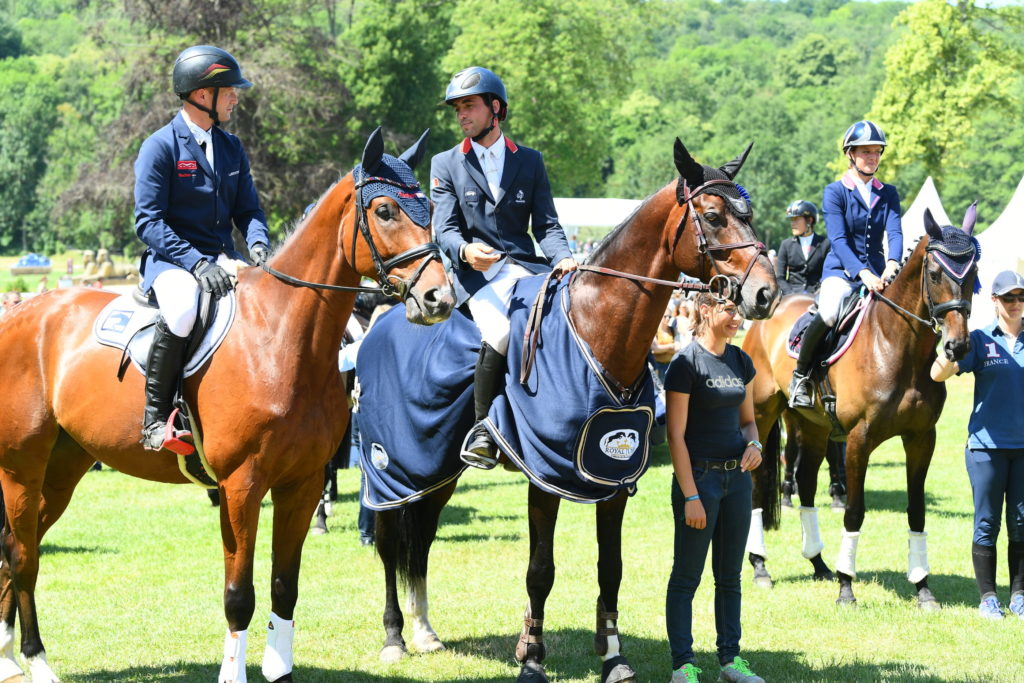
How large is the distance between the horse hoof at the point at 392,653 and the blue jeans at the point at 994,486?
4.35 metres

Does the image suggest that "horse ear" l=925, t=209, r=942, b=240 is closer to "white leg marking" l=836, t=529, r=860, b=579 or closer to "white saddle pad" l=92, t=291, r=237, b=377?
"white leg marking" l=836, t=529, r=860, b=579

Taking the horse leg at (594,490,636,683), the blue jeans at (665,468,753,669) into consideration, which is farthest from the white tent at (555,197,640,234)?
the blue jeans at (665,468,753,669)

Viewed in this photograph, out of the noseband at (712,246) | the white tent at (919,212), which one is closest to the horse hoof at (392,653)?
the noseband at (712,246)

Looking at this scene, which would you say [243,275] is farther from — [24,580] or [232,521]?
[24,580]

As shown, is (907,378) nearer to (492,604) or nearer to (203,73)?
(492,604)

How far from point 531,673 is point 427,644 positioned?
119cm

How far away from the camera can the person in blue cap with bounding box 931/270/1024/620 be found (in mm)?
8086

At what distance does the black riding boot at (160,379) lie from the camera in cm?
573

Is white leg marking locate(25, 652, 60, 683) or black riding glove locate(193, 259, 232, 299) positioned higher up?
black riding glove locate(193, 259, 232, 299)

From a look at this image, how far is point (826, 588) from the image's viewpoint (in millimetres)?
9367

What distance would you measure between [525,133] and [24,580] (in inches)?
1650

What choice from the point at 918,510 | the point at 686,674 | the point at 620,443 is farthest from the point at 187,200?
the point at 918,510

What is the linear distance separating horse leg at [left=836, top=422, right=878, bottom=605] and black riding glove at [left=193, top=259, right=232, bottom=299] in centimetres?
532

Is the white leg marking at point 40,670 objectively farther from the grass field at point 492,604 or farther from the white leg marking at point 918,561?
the white leg marking at point 918,561
